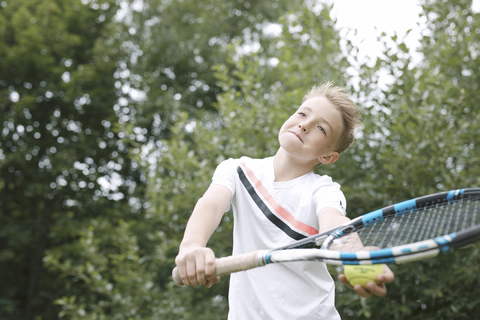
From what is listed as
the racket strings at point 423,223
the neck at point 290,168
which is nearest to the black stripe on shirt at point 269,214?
the neck at point 290,168

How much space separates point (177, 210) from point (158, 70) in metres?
6.86

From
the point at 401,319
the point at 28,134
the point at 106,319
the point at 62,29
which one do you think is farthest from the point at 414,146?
the point at 28,134

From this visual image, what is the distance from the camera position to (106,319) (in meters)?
4.51

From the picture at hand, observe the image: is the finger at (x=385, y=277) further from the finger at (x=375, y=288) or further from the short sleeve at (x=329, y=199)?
the short sleeve at (x=329, y=199)

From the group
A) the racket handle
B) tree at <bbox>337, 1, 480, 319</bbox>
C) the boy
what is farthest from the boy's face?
tree at <bbox>337, 1, 480, 319</bbox>

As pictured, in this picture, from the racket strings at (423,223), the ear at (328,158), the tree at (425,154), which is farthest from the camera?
the tree at (425,154)

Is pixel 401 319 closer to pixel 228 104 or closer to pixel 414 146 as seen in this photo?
pixel 414 146

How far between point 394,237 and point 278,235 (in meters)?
0.47

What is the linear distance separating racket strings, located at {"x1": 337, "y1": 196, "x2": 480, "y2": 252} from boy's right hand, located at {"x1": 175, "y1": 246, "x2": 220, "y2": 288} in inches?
22.1

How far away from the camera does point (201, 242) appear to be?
1.38m

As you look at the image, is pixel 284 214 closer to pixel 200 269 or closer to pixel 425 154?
pixel 200 269

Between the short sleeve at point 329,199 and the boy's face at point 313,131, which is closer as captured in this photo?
the short sleeve at point 329,199

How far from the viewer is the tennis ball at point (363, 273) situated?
Result: 1.12m

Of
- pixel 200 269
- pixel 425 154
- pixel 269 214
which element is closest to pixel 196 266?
pixel 200 269
